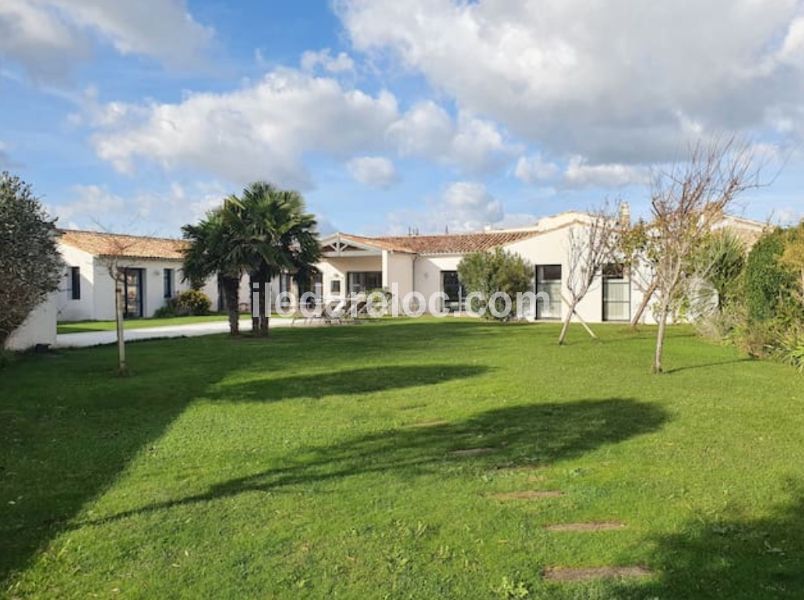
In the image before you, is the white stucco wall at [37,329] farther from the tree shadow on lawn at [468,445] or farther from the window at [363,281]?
the window at [363,281]

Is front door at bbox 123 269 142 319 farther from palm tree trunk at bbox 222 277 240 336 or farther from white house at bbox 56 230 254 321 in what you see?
palm tree trunk at bbox 222 277 240 336

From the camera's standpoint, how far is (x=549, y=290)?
29.0 metres

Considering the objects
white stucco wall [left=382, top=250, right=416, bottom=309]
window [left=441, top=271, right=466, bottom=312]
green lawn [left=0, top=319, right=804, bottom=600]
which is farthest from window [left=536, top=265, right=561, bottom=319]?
green lawn [left=0, top=319, right=804, bottom=600]

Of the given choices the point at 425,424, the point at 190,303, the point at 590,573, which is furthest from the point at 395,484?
the point at 190,303

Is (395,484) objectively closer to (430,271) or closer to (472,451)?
(472,451)

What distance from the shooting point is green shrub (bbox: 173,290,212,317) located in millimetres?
31891

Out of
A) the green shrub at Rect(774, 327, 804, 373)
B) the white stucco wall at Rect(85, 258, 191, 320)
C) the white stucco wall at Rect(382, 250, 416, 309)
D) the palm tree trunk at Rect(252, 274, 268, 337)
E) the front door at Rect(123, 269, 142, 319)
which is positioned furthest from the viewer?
the front door at Rect(123, 269, 142, 319)

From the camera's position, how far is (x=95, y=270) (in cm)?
2838

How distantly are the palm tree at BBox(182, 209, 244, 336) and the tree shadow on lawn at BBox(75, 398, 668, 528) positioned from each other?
1174 cm

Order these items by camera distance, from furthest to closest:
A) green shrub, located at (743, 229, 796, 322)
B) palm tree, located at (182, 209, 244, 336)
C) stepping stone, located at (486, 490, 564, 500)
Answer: palm tree, located at (182, 209, 244, 336) < green shrub, located at (743, 229, 796, 322) < stepping stone, located at (486, 490, 564, 500)

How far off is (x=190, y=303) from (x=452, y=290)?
12931mm

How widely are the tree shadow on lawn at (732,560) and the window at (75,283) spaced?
29.5 m

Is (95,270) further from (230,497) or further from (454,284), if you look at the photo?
(230,497)

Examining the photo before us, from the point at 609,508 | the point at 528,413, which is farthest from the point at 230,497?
the point at 528,413
